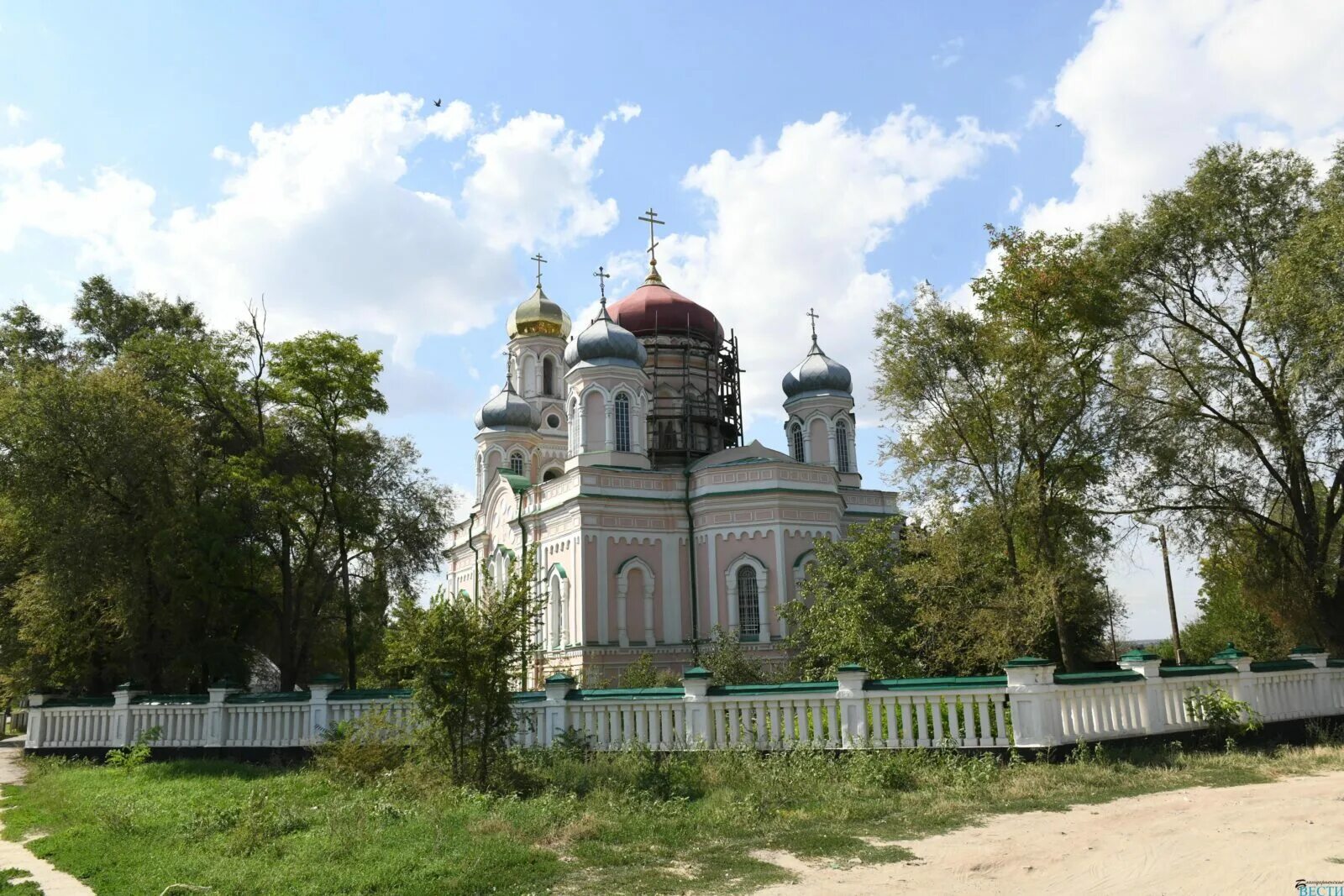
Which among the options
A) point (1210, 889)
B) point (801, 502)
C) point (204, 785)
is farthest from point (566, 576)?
point (1210, 889)

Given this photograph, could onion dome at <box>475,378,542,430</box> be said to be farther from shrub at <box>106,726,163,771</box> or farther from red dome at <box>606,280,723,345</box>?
shrub at <box>106,726,163,771</box>

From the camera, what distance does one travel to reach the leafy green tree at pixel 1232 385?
14.7 metres

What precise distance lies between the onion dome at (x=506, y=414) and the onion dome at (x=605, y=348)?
7.17 metres

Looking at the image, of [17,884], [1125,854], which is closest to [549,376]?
[17,884]

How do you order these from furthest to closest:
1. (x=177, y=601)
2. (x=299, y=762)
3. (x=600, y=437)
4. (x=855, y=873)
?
1. (x=600, y=437)
2. (x=177, y=601)
3. (x=299, y=762)
4. (x=855, y=873)

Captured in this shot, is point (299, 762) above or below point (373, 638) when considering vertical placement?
below

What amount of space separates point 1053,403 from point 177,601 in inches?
604

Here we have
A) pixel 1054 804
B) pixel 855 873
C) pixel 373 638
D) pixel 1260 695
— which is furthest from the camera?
pixel 373 638

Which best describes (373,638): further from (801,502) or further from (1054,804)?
(1054,804)

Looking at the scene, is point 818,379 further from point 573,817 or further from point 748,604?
point 573,817

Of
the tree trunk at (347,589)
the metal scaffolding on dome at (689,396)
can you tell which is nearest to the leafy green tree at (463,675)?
the tree trunk at (347,589)

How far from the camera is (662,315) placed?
32.2 meters

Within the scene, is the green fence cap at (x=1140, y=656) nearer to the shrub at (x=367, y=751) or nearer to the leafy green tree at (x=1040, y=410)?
the leafy green tree at (x=1040, y=410)

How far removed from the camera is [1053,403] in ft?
51.2
